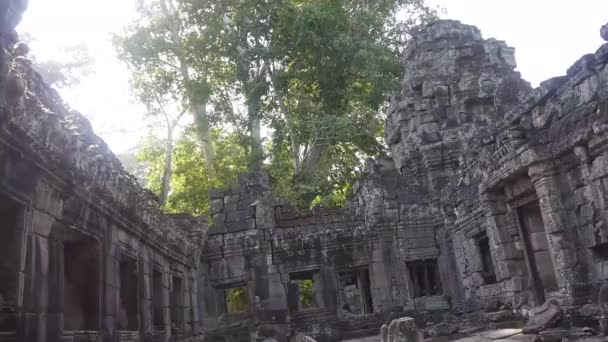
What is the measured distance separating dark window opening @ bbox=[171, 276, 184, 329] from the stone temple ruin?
3 centimetres

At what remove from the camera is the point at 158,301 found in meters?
8.40

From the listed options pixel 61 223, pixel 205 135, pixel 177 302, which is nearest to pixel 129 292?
pixel 61 223

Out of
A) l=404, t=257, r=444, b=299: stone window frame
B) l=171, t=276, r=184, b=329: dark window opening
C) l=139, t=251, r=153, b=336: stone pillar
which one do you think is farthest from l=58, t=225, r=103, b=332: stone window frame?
l=404, t=257, r=444, b=299: stone window frame

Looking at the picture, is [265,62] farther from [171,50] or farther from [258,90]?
[171,50]

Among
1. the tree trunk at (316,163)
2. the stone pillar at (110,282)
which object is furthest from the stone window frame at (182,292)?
the tree trunk at (316,163)

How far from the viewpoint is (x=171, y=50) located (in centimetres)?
2050

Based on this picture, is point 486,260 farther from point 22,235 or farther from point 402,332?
point 22,235

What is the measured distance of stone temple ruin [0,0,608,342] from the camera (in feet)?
14.1

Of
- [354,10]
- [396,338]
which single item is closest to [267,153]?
[354,10]

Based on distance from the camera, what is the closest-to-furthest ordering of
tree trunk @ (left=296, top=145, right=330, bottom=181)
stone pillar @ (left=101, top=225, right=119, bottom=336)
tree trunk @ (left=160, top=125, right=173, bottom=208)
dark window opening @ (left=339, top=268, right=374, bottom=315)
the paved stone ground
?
stone pillar @ (left=101, top=225, right=119, bottom=336), the paved stone ground, dark window opening @ (left=339, top=268, right=374, bottom=315), tree trunk @ (left=160, top=125, right=173, bottom=208), tree trunk @ (left=296, top=145, right=330, bottom=181)

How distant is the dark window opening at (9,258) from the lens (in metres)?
4.00

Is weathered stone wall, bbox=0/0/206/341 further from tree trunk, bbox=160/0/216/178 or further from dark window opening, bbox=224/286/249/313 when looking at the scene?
tree trunk, bbox=160/0/216/178

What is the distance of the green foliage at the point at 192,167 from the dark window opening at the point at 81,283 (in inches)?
578

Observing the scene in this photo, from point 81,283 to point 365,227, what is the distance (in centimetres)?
806
